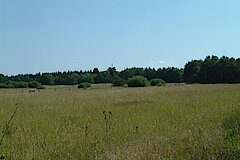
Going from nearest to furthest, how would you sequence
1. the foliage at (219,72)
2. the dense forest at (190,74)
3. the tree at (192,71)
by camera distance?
the foliage at (219,72) < the dense forest at (190,74) < the tree at (192,71)

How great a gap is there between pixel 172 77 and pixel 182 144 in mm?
109257

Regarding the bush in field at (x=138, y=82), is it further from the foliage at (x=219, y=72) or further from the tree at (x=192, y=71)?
the tree at (x=192, y=71)

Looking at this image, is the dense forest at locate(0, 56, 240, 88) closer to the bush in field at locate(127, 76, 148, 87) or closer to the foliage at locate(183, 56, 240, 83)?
the foliage at locate(183, 56, 240, 83)

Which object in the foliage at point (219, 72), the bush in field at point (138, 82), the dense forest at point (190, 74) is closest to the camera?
the bush in field at point (138, 82)

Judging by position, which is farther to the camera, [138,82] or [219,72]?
[219,72]

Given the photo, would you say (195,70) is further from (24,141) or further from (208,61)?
(24,141)

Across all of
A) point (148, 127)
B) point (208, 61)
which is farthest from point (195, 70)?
point (148, 127)

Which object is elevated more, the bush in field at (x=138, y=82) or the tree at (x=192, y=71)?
the tree at (x=192, y=71)

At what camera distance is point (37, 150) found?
603cm

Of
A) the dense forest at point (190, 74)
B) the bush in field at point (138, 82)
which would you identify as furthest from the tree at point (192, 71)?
the bush in field at point (138, 82)

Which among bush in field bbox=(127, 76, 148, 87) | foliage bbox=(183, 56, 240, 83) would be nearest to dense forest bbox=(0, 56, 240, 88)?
foliage bbox=(183, 56, 240, 83)

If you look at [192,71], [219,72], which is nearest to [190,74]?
[192,71]

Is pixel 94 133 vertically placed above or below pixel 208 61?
below

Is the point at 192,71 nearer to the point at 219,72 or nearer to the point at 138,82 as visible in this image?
the point at 219,72
